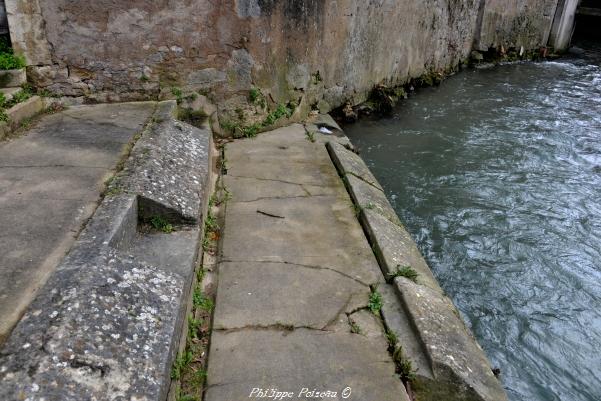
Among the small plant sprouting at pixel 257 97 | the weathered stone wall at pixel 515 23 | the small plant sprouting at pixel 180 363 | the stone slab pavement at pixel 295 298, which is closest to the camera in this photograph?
the small plant sprouting at pixel 180 363

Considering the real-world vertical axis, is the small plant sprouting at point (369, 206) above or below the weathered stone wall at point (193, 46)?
below

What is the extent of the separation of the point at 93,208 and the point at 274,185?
1.60 m

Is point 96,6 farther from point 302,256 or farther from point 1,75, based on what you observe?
point 302,256

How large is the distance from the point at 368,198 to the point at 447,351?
1672mm

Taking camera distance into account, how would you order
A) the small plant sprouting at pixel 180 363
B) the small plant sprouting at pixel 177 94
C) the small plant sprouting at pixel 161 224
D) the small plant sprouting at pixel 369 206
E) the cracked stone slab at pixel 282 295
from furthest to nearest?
the small plant sprouting at pixel 177 94 → the small plant sprouting at pixel 369 206 → the small plant sprouting at pixel 161 224 → the cracked stone slab at pixel 282 295 → the small plant sprouting at pixel 180 363

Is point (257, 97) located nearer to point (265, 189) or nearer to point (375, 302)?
point (265, 189)

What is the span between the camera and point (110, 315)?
175 cm

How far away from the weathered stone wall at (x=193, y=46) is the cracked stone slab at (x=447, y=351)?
288 cm

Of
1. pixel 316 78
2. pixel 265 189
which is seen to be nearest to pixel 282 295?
pixel 265 189

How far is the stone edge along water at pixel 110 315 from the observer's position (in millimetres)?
1468

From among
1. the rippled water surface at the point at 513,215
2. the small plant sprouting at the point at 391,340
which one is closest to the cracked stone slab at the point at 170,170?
the small plant sprouting at the point at 391,340

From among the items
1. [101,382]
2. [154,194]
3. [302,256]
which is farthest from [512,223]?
[101,382]

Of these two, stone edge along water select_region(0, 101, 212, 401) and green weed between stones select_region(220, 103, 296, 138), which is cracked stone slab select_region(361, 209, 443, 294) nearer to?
stone edge along water select_region(0, 101, 212, 401)

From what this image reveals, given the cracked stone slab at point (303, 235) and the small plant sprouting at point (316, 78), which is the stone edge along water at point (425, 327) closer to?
the cracked stone slab at point (303, 235)
